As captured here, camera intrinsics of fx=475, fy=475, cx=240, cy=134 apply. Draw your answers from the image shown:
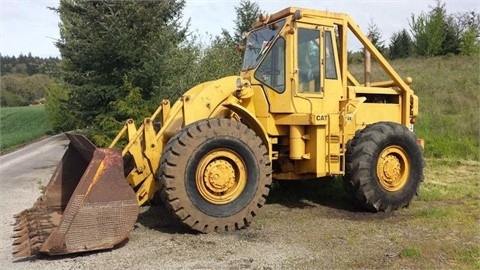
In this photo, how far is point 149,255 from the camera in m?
4.93

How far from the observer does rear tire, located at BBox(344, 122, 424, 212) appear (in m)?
6.73

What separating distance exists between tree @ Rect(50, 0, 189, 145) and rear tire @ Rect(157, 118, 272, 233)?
17.8ft

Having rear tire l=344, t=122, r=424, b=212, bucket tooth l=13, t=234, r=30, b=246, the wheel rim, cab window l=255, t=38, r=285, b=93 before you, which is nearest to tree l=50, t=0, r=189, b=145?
cab window l=255, t=38, r=285, b=93

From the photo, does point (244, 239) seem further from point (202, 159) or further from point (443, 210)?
point (443, 210)

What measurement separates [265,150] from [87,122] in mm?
7026

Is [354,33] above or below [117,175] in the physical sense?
above

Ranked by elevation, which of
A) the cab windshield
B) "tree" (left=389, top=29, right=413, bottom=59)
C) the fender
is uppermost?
"tree" (left=389, top=29, right=413, bottom=59)

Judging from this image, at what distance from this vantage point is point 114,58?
11.1 metres

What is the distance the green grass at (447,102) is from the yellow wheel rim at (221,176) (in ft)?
27.2

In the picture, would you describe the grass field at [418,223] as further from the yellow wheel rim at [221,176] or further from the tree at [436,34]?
the tree at [436,34]

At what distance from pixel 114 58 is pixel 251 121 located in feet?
19.3

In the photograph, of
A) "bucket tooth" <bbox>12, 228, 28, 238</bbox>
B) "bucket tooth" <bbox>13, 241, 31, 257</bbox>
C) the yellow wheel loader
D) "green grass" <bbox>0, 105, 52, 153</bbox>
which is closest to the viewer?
"bucket tooth" <bbox>13, 241, 31, 257</bbox>

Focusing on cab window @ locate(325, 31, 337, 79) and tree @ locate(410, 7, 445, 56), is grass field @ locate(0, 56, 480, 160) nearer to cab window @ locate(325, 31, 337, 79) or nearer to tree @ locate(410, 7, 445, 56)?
tree @ locate(410, 7, 445, 56)

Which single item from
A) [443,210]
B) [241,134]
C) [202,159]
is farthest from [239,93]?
[443,210]
